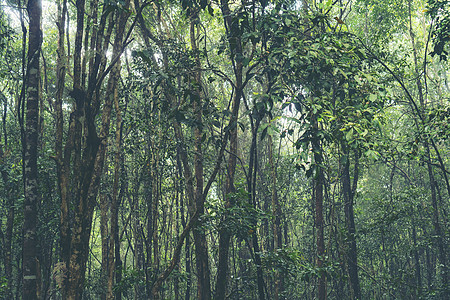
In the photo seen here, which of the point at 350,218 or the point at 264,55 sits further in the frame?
the point at 350,218

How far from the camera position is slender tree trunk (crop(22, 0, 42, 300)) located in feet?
12.3

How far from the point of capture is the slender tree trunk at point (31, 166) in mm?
3760

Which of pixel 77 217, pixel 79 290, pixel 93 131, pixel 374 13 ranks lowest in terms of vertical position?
pixel 79 290

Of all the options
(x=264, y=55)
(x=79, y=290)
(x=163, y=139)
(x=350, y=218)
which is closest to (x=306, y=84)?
(x=264, y=55)

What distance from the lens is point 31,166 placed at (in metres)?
3.95

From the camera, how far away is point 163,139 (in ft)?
22.3

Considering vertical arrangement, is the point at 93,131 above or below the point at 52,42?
below

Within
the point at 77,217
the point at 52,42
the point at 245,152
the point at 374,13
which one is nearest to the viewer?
the point at 77,217

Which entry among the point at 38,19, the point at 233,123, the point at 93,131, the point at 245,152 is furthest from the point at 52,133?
the point at 245,152

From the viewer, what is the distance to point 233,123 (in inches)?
150

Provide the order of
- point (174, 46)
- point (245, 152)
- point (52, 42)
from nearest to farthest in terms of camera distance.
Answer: point (174, 46), point (52, 42), point (245, 152)

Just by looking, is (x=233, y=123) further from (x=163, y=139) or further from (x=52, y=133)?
(x=52, y=133)

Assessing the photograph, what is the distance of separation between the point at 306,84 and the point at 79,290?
2.89 meters

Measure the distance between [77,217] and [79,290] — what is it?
67 cm
